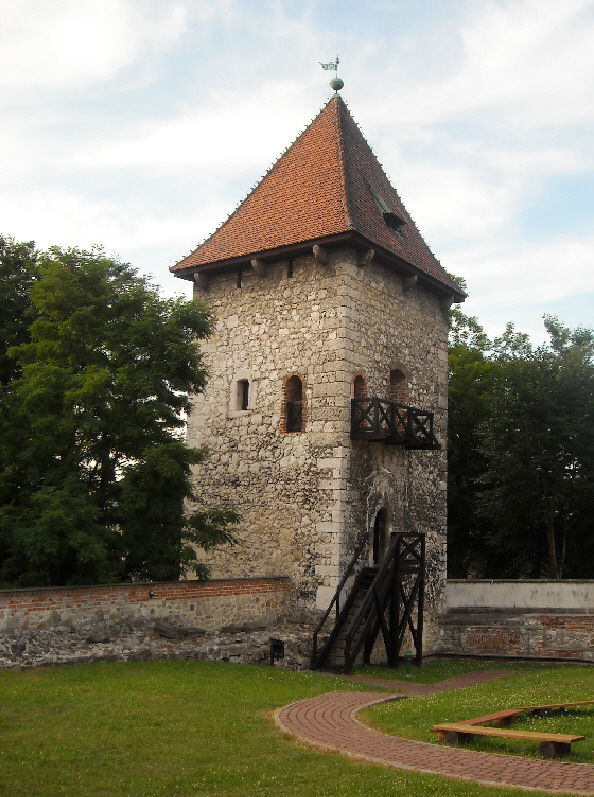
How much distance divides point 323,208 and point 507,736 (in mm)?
11899

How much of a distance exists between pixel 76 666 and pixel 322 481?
600 centimetres

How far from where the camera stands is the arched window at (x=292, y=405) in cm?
1688

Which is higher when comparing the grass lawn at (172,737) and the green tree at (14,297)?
the green tree at (14,297)

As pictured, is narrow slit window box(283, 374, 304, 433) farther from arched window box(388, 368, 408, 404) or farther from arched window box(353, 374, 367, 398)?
arched window box(388, 368, 408, 404)

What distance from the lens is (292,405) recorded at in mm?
17125

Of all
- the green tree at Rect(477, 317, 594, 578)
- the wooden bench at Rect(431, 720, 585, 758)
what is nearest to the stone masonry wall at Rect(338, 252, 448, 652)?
the green tree at Rect(477, 317, 594, 578)

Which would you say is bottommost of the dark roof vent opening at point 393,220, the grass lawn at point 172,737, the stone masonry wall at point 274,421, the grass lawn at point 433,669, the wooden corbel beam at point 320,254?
the grass lawn at point 433,669

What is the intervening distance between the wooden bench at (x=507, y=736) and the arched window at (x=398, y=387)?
9982 mm

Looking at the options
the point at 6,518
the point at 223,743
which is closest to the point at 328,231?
the point at 6,518

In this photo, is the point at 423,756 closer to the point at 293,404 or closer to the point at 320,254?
the point at 293,404

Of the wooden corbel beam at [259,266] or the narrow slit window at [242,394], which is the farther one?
the narrow slit window at [242,394]

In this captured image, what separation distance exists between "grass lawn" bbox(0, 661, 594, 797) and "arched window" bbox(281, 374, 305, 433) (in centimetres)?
572

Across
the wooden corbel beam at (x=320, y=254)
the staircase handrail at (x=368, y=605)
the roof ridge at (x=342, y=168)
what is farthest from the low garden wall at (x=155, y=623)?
the roof ridge at (x=342, y=168)

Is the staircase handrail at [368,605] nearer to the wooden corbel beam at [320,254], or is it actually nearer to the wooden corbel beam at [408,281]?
the wooden corbel beam at [408,281]
